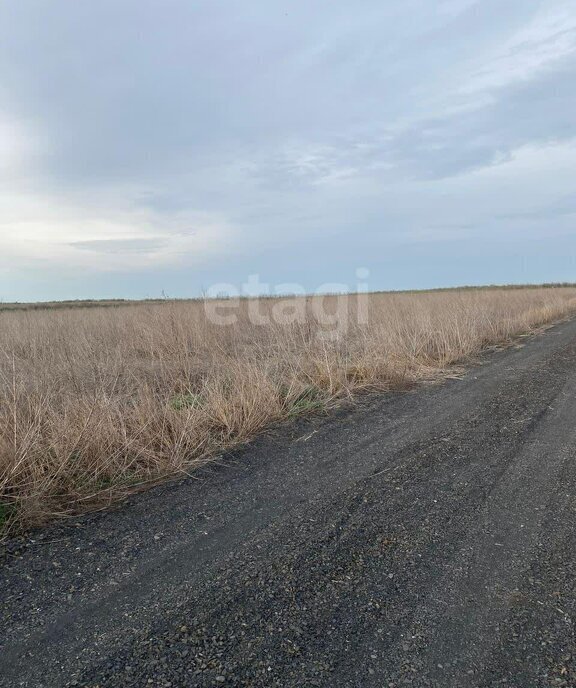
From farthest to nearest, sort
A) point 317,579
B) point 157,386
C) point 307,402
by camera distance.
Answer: point 157,386, point 307,402, point 317,579

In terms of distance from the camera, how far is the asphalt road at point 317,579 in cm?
162

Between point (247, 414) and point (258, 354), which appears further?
point (258, 354)

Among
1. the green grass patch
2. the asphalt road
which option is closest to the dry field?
the green grass patch

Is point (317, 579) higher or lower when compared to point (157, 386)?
lower

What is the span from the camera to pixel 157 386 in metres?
Answer: 5.83

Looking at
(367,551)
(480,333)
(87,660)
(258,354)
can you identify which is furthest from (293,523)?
(480,333)

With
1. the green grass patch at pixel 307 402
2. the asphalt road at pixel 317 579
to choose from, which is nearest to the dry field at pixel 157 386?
the green grass patch at pixel 307 402

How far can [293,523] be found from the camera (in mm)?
2594

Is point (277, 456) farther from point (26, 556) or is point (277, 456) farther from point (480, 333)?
point (480, 333)

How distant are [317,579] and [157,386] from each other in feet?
13.7

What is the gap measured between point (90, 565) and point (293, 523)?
104 centimetres

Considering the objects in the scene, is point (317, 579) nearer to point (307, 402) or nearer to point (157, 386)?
point (307, 402)

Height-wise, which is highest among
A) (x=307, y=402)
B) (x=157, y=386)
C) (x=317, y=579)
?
(x=157, y=386)

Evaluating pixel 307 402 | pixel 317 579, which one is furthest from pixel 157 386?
pixel 317 579
